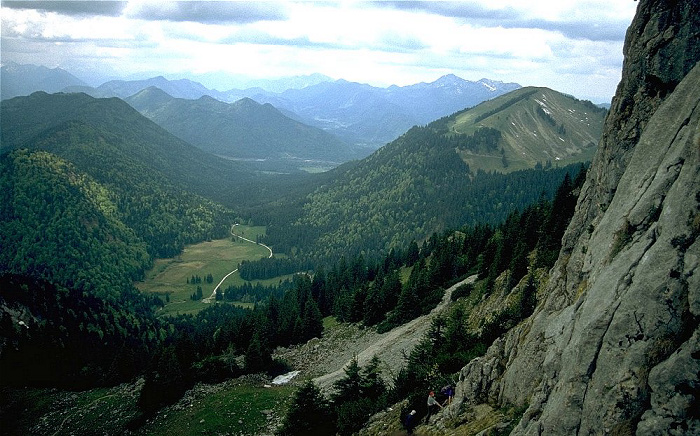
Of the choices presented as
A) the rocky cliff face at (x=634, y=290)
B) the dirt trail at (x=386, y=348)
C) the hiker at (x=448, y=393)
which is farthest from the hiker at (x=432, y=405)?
the dirt trail at (x=386, y=348)

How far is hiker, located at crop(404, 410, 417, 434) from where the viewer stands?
2936cm

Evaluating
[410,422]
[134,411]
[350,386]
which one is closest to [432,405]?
[410,422]

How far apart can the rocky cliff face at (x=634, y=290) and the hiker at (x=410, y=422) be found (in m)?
2.96

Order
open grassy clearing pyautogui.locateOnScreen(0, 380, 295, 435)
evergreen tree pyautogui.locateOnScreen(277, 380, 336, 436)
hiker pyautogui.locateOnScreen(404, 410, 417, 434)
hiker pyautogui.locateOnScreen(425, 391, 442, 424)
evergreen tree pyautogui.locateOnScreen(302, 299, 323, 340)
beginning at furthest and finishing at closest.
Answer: evergreen tree pyautogui.locateOnScreen(302, 299, 323, 340) → open grassy clearing pyautogui.locateOnScreen(0, 380, 295, 435) → evergreen tree pyautogui.locateOnScreen(277, 380, 336, 436) → hiker pyautogui.locateOnScreen(425, 391, 442, 424) → hiker pyautogui.locateOnScreen(404, 410, 417, 434)

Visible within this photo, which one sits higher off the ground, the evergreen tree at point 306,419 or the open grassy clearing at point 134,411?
the evergreen tree at point 306,419

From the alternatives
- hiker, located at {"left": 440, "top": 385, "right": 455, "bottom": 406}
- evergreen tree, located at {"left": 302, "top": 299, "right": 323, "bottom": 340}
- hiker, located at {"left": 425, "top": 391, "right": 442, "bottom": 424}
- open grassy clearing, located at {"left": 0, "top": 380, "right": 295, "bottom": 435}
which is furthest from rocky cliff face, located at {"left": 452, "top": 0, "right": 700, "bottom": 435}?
evergreen tree, located at {"left": 302, "top": 299, "right": 323, "bottom": 340}

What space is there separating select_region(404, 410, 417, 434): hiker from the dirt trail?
852 inches

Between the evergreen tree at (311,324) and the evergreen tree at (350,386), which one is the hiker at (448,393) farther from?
the evergreen tree at (311,324)

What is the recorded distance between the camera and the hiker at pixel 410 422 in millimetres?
29359

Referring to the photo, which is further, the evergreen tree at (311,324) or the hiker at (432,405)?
the evergreen tree at (311,324)

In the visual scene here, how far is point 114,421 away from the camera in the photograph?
178ft

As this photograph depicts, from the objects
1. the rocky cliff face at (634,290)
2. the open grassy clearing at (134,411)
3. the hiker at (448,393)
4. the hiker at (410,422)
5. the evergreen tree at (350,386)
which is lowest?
the open grassy clearing at (134,411)

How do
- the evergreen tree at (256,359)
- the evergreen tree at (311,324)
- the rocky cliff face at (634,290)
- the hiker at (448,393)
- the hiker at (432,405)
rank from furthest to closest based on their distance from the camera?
the evergreen tree at (311,324) < the evergreen tree at (256,359) < the hiker at (448,393) < the hiker at (432,405) < the rocky cliff face at (634,290)

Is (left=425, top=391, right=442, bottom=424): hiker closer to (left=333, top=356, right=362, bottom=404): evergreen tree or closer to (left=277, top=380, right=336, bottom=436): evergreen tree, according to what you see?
(left=277, top=380, right=336, bottom=436): evergreen tree
